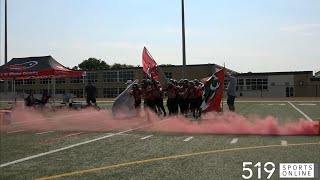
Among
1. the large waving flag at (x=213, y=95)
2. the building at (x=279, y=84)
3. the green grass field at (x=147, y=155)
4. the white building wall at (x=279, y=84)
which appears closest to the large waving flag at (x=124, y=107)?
the large waving flag at (x=213, y=95)

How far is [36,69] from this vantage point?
2648 centimetres

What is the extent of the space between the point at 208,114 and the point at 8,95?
43.9 meters

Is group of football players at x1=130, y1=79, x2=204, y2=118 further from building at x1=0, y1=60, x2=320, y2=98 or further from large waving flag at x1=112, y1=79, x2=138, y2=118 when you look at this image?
building at x1=0, y1=60, x2=320, y2=98

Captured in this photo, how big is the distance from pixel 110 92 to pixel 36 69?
4862cm

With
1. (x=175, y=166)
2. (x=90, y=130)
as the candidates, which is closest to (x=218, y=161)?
(x=175, y=166)

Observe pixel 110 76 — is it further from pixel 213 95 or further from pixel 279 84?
pixel 213 95

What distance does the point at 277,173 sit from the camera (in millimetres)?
7012

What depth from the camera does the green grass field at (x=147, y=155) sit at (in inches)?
285

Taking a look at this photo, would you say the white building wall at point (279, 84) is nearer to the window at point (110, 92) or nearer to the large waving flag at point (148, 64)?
the window at point (110, 92)

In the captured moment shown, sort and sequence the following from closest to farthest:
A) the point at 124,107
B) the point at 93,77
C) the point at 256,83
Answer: the point at 124,107 → the point at 256,83 → the point at 93,77

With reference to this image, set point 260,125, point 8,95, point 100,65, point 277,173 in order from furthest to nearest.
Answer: point 100,65 → point 8,95 → point 260,125 → point 277,173

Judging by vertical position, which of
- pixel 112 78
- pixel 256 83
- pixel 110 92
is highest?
pixel 112 78

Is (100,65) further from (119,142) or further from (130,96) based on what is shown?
(119,142)

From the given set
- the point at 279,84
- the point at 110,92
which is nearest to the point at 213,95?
the point at 279,84
